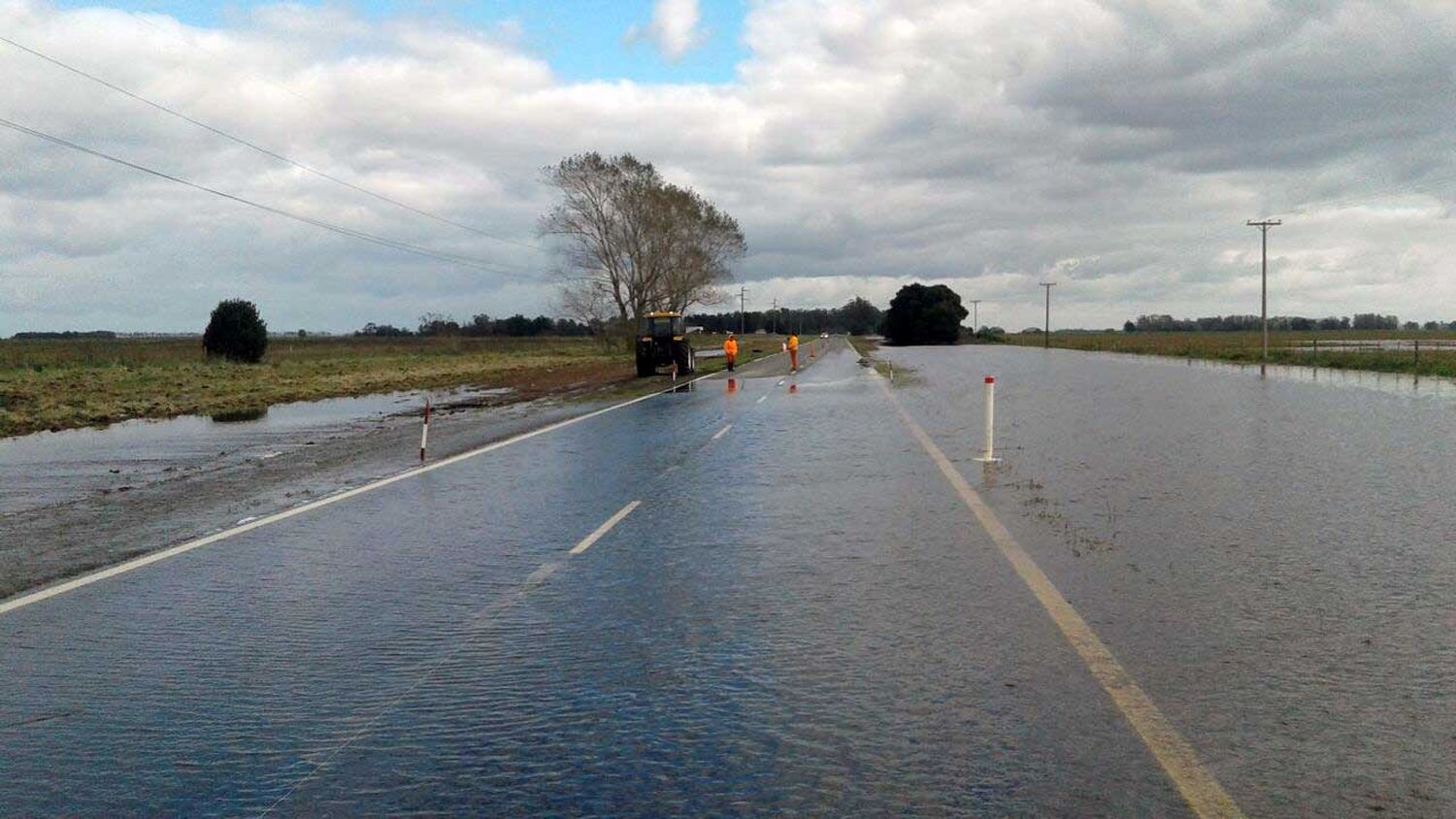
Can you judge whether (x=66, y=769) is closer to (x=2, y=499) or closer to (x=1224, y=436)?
(x=2, y=499)

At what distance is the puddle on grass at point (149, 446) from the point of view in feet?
50.9

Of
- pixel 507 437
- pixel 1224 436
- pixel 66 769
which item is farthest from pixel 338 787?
pixel 1224 436

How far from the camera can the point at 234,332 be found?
2176 inches

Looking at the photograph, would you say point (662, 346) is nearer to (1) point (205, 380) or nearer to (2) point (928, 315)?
(1) point (205, 380)

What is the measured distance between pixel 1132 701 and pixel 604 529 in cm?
608

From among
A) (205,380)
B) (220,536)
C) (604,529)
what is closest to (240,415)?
(205,380)

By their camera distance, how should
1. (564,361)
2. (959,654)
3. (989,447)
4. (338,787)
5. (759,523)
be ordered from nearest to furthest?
(338,787)
(959,654)
(759,523)
(989,447)
(564,361)

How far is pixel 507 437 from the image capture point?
20594mm

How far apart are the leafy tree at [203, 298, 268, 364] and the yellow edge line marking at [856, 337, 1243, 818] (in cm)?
5139

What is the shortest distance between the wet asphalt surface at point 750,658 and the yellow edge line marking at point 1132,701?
86 mm

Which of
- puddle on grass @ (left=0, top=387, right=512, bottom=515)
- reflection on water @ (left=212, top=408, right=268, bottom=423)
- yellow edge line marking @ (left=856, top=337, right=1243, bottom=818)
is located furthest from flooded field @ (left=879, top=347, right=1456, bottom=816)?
reflection on water @ (left=212, top=408, right=268, bottom=423)

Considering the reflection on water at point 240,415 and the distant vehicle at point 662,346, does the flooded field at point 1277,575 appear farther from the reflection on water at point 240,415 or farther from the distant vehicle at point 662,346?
the distant vehicle at point 662,346

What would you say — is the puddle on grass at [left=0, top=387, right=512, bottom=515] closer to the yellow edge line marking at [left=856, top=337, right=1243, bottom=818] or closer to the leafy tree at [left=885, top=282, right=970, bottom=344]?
the yellow edge line marking at [left=856, top=337, right=1243, bottom=818]

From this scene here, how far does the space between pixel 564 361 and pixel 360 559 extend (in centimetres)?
5874
